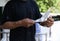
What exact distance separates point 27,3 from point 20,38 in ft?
1.06

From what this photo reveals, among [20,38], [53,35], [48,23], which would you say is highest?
[48,23]

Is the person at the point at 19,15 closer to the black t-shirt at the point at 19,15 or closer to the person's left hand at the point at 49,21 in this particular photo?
the black t-shirt at the point at 19,15

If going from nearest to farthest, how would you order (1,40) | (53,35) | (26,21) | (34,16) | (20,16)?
(26,21) → (20,16) → (34,16) → (1,40) → (53,35)

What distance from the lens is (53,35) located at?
3.92 m

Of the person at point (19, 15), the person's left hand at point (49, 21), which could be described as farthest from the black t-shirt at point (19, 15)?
the person's left hand at point (49, 21)

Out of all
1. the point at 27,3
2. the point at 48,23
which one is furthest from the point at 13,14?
the point at 48,23

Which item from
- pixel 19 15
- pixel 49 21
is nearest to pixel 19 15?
pixel 19 15

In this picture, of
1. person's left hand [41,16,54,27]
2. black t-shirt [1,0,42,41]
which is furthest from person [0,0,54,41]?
person's left hand [41,16,54,27]

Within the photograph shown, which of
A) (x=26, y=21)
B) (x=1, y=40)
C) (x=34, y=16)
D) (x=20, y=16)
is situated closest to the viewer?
(x=26, y=21)

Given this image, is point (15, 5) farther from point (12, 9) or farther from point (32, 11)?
point (32, 11)

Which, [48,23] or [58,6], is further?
[58,6]

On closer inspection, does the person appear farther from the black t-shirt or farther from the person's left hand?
the person's left hand

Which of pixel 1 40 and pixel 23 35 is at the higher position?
pixel 23 35

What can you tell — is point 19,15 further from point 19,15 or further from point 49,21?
point 49,21
